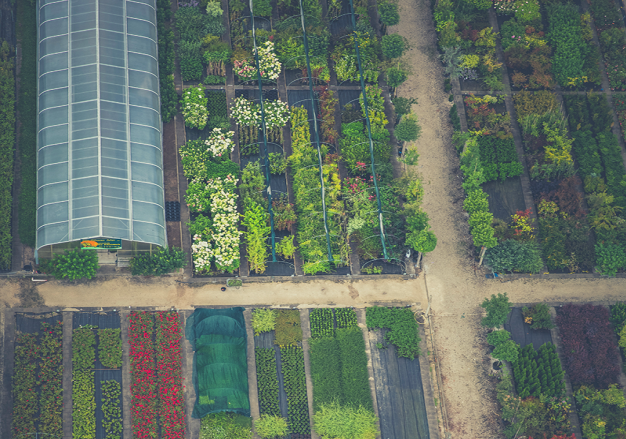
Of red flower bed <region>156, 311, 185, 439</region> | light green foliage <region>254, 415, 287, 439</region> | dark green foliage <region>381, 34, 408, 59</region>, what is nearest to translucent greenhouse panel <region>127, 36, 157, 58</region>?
dark green foliage <region>381, 34, 408, 59</region>

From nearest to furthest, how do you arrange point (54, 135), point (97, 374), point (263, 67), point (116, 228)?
1. point (97, 374)
2. point (116, 228)
3. point (54, 135)
4. point (263, 67)

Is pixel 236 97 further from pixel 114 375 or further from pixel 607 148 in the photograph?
pixel 607 148

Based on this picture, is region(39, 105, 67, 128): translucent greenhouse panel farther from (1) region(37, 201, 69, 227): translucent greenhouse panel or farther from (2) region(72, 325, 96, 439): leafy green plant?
(2) region(72, 325, 96, 439): leafy green plant

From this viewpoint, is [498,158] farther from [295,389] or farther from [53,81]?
[53,81]

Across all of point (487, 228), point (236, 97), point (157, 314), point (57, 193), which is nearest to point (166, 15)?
point (236, 97)

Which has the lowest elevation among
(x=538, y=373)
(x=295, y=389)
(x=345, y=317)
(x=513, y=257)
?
(x=538, y=373)

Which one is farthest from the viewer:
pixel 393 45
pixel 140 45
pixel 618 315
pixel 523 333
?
pixel 393 45

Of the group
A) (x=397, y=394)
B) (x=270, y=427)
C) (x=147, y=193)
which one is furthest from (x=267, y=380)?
(x=147, y=193)
